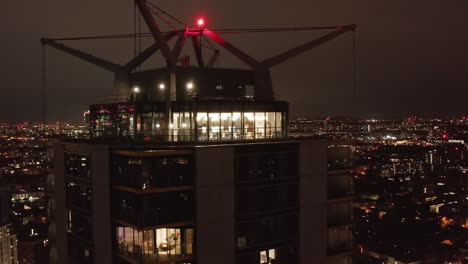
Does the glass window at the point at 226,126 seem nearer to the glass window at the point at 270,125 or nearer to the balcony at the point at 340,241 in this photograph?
the glass window at the point at 270,125

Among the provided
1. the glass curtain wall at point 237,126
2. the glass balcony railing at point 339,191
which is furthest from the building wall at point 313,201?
the glass curtain wall at point 237,126

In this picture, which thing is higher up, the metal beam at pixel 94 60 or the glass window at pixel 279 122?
the metal beam at pixel 94 60

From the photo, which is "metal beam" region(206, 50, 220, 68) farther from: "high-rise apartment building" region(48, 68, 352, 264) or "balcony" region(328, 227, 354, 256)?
"balcony" region(328, 227, 354, 256)

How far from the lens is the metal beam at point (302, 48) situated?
2192 centimetres

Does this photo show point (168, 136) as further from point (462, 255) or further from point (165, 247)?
point (462, 255)

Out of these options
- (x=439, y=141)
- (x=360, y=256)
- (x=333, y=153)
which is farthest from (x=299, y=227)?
(x=439, y=141)

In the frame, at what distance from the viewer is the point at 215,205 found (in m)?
16.0

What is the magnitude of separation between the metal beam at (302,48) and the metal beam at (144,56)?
5.01 m

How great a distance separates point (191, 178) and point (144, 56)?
9.31 m

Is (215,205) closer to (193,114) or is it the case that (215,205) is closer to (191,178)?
(191,178)

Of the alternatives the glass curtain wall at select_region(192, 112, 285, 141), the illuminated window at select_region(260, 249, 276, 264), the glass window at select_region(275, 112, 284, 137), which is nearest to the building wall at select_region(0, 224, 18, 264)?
the glass curtain wall at select_region(192, 112, 285, 141)

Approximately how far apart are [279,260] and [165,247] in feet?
16.0

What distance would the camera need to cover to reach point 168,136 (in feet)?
57.3

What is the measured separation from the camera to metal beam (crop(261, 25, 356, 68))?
21.9 metres
